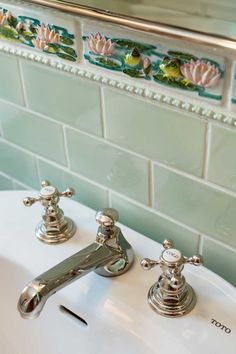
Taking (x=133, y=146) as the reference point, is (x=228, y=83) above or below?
above

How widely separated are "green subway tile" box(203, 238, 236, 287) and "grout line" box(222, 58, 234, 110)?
0.55ft

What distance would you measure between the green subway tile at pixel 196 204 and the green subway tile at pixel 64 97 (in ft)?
0.33

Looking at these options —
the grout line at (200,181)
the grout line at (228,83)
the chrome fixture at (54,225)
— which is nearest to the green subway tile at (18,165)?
the chrome fixture at (54,225)

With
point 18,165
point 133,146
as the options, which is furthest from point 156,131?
point 18,165

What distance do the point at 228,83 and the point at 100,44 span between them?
0.15 metres

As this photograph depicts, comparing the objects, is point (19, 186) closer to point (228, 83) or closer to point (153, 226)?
point (153, 226)

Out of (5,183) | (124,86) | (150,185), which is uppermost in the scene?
(124,86)

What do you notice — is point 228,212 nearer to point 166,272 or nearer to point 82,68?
point 166,272

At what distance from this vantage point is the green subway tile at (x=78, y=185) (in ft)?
2.22

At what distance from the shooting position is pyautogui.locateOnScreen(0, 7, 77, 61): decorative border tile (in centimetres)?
58

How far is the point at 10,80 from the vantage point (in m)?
0.69

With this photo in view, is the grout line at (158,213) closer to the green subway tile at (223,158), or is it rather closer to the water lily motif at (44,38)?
the green subway tile at (223,158)

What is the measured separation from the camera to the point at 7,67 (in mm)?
682

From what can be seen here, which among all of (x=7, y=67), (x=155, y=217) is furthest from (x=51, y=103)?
(x=155, y=217)
